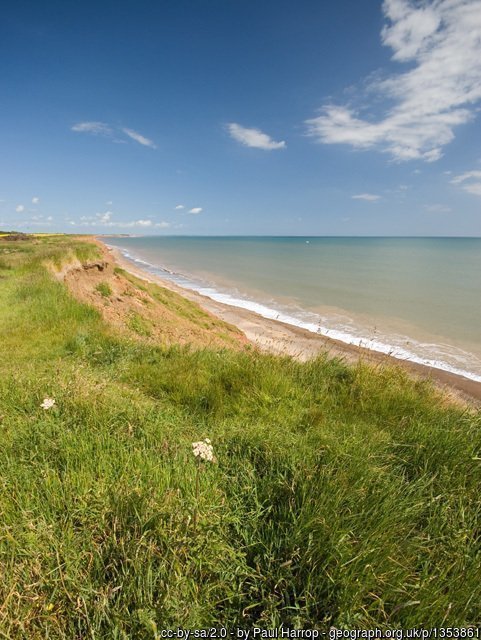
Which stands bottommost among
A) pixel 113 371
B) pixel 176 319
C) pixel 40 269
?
pixel 176 319

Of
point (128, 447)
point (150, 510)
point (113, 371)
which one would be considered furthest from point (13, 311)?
point (150, 510)

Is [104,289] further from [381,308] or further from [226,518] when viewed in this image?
[381,308]

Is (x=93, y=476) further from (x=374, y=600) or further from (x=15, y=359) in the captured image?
(x=15, y=359)

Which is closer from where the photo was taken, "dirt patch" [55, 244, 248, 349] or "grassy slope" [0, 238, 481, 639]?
"grassy slope" [0, 238, 481, 639]

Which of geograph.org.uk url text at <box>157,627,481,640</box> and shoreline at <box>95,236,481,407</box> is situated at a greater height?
geograph.org.uk url text at <box>157,627,481,640</box>

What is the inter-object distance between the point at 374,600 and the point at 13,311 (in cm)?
1099

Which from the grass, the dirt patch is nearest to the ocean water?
the dirt patch

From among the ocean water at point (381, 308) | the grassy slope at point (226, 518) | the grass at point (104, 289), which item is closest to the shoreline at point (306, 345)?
the ocean water at point (381, 308)

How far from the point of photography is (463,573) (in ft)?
6.55

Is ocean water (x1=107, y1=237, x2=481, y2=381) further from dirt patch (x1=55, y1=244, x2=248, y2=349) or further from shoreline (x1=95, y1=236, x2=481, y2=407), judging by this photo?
dirt patch (x1=55, y1=244, x2=248, y2=349)

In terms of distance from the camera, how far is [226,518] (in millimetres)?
2311

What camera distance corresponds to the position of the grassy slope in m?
1.78

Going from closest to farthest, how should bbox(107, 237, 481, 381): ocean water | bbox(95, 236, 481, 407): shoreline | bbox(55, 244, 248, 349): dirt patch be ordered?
bbox(95, 236, 481, 407): shoreline
bbox(55, 244, 248, 349): dirt patch
bbox(107, 237, 481, 381): ocean water

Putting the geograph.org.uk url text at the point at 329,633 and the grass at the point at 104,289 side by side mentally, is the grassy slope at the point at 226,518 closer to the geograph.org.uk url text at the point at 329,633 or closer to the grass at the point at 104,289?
the geograph.org.uk url text at the point at 329,633
